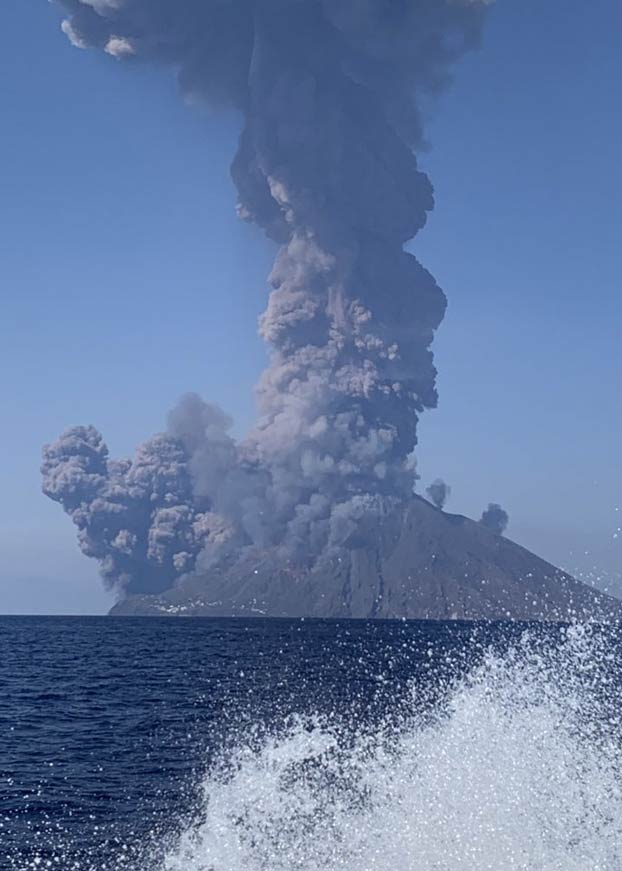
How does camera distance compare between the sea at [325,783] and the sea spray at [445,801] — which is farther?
the sea at [325,783]

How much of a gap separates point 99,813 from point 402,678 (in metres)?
57.1

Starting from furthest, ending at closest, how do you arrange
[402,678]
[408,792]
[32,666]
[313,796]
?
[32,666] < [402,678] < [313,796] < [408,792]

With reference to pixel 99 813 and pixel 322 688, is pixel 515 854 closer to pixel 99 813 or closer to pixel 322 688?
pixel 99 813

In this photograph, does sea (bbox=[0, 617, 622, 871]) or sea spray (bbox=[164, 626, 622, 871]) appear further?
sea (bbox=[0, 617, 622, 871])

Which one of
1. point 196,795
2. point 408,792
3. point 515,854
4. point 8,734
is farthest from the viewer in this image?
point 8,734

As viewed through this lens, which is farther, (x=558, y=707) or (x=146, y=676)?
(x=146, y=676)

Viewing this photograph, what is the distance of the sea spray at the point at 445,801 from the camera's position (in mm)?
26828

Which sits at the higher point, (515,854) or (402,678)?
(402,678)

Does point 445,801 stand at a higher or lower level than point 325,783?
higher

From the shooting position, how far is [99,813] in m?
36.1

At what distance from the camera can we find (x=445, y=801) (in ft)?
96.3

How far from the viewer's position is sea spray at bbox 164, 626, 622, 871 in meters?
26.8

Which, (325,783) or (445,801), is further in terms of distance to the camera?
(325,783)

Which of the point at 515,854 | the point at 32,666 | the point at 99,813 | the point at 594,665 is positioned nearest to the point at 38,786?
the point at 99,813
